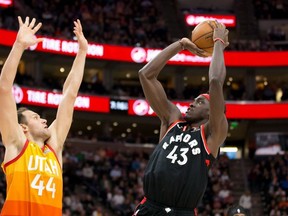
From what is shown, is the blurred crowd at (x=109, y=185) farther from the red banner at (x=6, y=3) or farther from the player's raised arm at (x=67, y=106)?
the player's raised arm at (x=67, y=106)

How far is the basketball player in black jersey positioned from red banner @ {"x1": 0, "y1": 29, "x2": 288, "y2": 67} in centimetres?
2579

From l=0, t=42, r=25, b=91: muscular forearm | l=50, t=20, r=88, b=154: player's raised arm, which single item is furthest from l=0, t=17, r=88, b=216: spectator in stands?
l=50, t=20, r=88, b=154: player's raised arm

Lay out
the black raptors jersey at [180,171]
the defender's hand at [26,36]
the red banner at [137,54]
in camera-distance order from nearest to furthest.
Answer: the black raptors jersey at [180,171] → the defender's hand at [26,36] → the red banner at [137,54]

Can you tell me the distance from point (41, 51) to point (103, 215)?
42.1 ft

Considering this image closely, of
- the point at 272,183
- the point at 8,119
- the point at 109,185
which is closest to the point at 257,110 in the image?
the point at 272,183

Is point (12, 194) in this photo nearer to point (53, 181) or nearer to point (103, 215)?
point (53, 181)

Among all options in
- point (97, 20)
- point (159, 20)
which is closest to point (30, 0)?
point (97, 20)

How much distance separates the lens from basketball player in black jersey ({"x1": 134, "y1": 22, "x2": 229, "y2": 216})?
577cm

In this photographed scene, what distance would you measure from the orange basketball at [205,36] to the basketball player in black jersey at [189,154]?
0.45 feet

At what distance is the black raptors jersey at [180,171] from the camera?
18.9 ft

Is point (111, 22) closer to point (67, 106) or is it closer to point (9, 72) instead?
point (67, 106)

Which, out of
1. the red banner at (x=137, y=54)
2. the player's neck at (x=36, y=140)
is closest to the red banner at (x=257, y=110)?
the red banner at (x=137, y=54)

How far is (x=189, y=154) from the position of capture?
587 cm

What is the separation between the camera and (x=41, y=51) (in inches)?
1293
